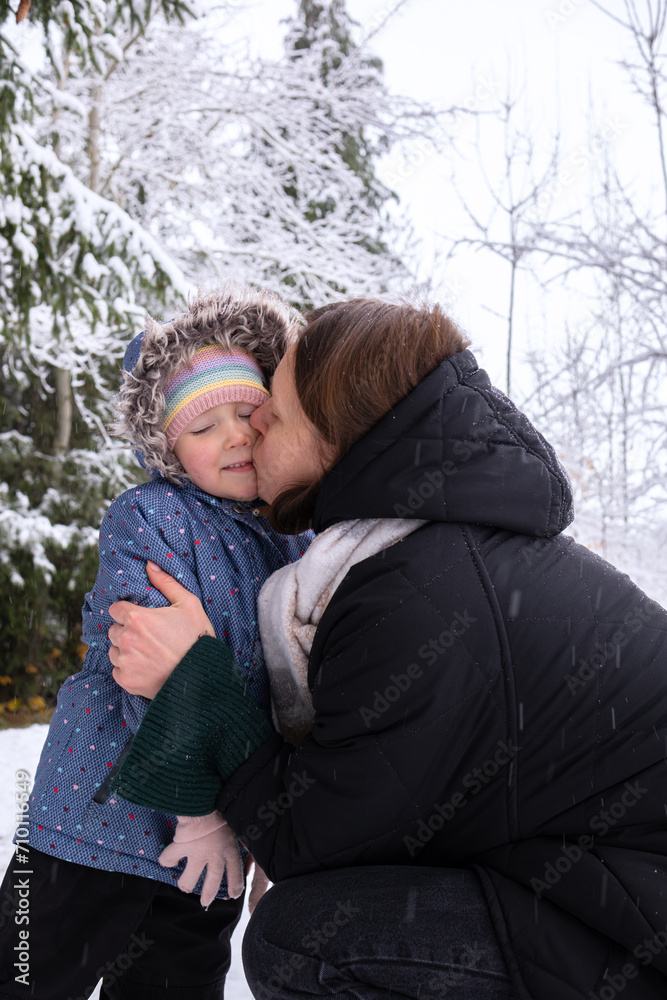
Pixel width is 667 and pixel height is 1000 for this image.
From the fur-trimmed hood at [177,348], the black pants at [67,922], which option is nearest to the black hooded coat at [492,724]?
the black pants at [67,922]

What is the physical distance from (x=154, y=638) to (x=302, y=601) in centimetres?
30

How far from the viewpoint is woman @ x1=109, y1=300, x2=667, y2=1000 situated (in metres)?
1.23

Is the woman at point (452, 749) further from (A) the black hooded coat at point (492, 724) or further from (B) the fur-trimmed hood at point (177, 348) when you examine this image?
(B) the fur-trimmed hood at point (177, 348)

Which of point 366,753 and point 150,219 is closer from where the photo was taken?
point 366,753

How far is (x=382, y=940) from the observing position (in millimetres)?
1281

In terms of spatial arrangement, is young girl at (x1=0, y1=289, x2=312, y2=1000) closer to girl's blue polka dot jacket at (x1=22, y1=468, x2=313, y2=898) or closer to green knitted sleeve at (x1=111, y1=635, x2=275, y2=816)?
girl's blue polka dot jacket at (x1=22, y1=468, x2=313, y2=898)

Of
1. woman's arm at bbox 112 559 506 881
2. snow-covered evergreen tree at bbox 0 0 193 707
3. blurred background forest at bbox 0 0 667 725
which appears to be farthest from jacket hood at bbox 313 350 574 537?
blurred background forest at bbox 0 0 667 725

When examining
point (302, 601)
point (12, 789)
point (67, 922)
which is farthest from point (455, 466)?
point (12, 789)

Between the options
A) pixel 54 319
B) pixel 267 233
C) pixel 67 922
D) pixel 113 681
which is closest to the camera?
pixel 67 922

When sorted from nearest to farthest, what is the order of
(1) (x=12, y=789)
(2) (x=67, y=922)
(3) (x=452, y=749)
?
(3) (x=452, y=749)
(2) (x=67, y=922)
(1) (x=12, y=789)

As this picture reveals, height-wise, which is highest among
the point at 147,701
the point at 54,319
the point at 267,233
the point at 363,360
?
the point at 267,233

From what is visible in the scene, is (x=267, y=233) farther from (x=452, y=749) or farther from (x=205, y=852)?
(x=452, y=749)

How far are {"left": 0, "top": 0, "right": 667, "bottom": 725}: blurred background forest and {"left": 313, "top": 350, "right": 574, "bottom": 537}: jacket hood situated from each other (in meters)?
3.42

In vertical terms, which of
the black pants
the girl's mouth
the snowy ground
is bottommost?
the snowy ground
